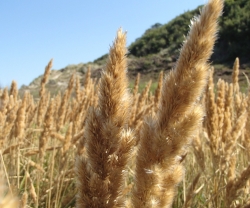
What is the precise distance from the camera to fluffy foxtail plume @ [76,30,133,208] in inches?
29.5

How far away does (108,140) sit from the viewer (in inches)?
30.0

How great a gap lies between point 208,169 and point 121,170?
8.38 ft

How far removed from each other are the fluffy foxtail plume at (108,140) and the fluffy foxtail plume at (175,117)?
0.05m

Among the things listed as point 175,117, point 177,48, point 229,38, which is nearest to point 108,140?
point 175,117

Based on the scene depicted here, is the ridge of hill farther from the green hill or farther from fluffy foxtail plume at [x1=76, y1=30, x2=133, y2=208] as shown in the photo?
fluffy foxtail plume at [x1=76, y1=30, x2=133, y2=208]

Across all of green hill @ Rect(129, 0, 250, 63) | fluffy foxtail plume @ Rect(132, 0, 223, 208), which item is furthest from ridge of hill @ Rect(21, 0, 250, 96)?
fluffy foxtail plume @ Rect(132, 0, 223, 208)

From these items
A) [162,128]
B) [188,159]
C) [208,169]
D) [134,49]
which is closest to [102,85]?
[162,128]

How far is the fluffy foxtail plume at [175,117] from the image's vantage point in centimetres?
74

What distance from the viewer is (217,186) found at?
7.26ft

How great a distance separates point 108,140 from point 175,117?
151mm

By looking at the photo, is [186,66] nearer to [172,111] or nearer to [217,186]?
[172,111]

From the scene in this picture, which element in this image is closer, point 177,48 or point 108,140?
point 108,140

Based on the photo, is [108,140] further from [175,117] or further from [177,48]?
[177,48]

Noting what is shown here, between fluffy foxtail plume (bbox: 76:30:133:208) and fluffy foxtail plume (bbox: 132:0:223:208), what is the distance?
0.05 meters
